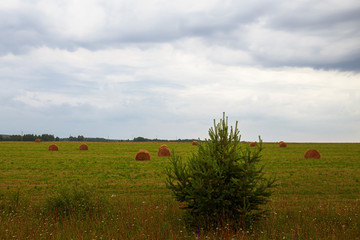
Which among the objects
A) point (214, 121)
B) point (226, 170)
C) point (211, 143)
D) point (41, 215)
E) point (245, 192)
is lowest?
point (41, 215)

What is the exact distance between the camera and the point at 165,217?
10797mm

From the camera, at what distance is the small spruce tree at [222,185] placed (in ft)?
29.4

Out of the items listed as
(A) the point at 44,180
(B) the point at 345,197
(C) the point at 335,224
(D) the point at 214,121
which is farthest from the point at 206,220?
(A) the point at 44,180

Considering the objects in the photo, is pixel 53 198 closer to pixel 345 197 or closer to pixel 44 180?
pixel 44 180

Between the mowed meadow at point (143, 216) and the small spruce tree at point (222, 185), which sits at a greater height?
the small spruce tree at point (222, 185)

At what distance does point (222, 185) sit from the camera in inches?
358

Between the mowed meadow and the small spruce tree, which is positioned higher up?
the small spruce tree

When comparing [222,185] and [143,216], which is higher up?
[222,185]

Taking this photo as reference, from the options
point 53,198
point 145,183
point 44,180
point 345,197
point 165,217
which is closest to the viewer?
point 165,217

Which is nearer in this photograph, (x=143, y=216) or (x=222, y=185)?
(x=222, y=185)

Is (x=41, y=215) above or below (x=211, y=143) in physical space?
below

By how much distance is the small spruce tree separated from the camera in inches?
352

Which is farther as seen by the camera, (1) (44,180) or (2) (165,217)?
(1) (44,180)

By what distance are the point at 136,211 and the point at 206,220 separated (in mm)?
3187
